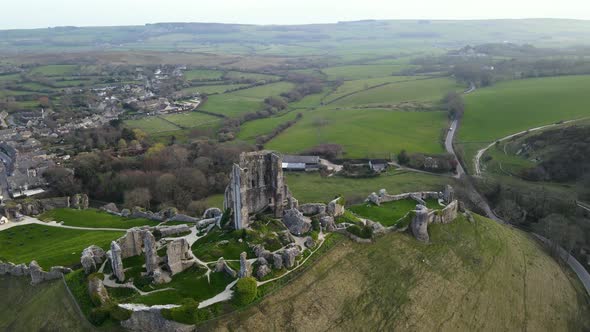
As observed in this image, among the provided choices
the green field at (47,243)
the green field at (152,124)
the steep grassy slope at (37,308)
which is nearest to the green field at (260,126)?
the green field at (152,124)

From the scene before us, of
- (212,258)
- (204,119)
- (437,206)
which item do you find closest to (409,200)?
(437,206)

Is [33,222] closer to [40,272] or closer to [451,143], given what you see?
[40,272]

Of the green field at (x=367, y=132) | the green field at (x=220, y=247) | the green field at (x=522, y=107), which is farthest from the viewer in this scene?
the green field at (x=522, y=107)

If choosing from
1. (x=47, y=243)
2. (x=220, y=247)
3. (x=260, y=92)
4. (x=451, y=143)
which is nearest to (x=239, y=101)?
(x=260, y=92)

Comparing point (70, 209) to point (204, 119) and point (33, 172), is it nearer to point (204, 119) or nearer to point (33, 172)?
point (33, 172)

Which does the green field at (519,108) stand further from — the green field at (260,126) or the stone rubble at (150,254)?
the stone rubble at (150,254)
